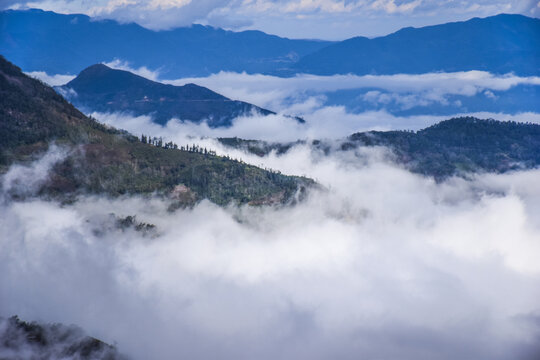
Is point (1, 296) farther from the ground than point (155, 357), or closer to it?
farther from the ground

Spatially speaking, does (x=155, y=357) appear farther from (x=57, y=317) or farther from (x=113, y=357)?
(x=57, y=317)

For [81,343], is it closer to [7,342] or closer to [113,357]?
[113,357]

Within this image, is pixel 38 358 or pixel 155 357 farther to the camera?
pixel 155 357

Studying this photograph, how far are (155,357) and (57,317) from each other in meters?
42.0

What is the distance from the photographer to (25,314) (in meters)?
185

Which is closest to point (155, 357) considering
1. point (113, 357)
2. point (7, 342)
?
point (113, 357)

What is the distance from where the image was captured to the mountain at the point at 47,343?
161250 mm

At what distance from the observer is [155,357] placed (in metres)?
200

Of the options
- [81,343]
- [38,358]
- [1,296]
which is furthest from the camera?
[1,296]

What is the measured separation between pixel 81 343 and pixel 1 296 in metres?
45.3

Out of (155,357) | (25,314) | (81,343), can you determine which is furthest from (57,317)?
(155,357)

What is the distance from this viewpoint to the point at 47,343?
17025 centimetres

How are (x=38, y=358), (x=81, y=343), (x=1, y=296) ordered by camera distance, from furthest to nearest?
(x=1, y=296)
(x=81, y=343)
(x=38, y=358)

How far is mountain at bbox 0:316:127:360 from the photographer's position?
529ft
